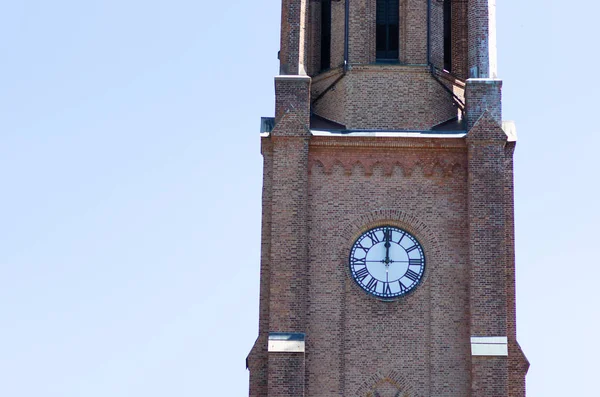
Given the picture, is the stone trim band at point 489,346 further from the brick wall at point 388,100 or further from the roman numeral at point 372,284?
the brick wall at point 388,100

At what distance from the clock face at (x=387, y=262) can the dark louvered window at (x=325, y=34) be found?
17.1 ft

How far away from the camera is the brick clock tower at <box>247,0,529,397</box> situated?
35.8 meters

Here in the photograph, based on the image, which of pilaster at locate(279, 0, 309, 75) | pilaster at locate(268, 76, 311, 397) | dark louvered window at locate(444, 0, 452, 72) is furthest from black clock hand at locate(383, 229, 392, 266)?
dark louvered window at locate(444, 0, 452, 72)

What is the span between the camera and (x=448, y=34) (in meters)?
40.4

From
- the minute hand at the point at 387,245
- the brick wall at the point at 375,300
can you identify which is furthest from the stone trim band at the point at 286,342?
the minute hand at the point at 387,245

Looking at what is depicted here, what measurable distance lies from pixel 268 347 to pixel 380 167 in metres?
5.30

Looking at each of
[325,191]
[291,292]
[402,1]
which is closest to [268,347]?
[291,292]

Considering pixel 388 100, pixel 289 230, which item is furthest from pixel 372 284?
pixel 388 100

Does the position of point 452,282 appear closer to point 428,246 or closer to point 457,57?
point 428,246

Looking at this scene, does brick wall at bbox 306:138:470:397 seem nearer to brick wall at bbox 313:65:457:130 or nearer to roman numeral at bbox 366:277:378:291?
roman numeral at bbox 366:277:378:291

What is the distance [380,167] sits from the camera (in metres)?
37.5

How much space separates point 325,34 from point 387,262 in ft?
22.3

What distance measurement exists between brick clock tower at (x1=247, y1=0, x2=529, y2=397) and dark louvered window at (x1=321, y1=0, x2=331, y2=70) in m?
0.64

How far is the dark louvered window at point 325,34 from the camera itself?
131ft
